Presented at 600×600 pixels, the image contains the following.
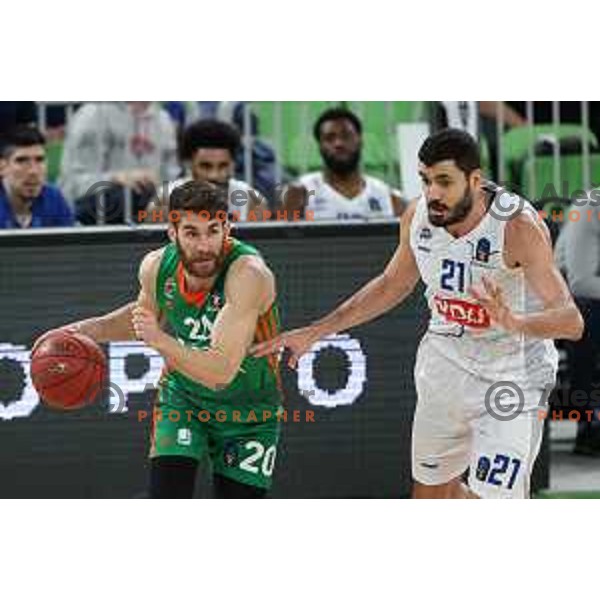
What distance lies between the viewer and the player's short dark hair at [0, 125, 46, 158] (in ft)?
35.5

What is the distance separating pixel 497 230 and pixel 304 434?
6.79 ft

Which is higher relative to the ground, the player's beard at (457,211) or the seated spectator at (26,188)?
the seated spectator at (26,188)

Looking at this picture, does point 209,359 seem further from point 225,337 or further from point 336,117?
point 336,117

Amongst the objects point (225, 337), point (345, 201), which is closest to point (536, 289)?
point (225, 337)

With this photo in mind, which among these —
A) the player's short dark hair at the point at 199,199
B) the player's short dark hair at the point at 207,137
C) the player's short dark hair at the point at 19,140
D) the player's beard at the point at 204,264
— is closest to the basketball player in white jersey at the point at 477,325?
the player's beard at the point at 204,264

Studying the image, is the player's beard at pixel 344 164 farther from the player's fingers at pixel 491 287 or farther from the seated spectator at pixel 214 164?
the player's fingers at pixel 491 287

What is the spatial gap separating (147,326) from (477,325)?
4.79 feet

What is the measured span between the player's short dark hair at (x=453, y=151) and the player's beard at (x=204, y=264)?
40.8 inches

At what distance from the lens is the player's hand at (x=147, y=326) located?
8.85m

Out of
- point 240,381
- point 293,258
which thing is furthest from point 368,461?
point 240,381

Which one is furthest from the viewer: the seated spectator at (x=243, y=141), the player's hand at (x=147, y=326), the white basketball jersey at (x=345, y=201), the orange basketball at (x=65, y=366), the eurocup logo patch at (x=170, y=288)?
the seated spectator at (x=243, y=141)

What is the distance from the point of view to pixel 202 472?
1070 centimetres

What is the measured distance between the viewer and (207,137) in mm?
10859

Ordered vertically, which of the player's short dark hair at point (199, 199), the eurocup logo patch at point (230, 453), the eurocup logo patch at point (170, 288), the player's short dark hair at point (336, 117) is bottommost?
the eurocup logo patch at point (230, 453)
